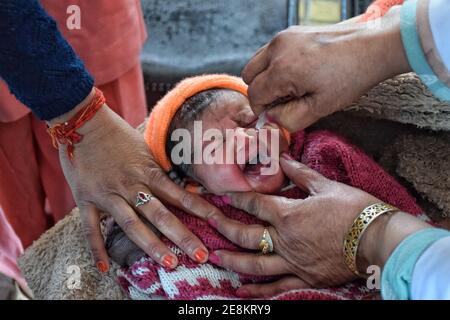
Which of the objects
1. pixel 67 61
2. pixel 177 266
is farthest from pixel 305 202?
pixel 67 61

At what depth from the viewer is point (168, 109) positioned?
1133 mm

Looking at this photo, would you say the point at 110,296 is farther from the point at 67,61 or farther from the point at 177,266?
the point at 67,61

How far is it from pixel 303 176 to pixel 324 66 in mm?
225

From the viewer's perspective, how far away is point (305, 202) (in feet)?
3.17

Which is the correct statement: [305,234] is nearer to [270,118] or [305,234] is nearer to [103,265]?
[270,118]

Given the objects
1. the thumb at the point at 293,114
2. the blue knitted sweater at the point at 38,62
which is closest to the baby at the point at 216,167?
the thumb at the point at 293,114

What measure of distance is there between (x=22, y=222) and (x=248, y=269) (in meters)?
0.74

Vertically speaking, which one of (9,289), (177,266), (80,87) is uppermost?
(80,87)

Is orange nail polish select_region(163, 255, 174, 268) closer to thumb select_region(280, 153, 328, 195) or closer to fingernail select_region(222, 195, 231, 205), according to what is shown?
fingernail select_region(222, 195, 231, 205)

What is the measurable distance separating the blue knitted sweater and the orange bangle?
0.03 m

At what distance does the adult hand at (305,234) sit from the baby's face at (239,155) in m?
0.04

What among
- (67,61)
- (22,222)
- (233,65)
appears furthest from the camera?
(233,65)

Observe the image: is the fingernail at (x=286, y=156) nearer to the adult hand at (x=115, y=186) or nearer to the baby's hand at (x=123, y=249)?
the adult hand at (x=115, y=186)

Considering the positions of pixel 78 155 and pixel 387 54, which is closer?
pixel 387 54
